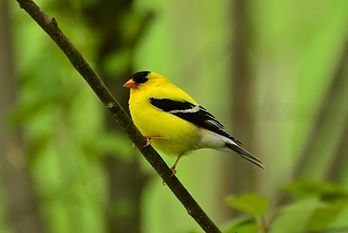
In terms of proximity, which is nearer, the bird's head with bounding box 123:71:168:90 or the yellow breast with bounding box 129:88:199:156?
the yellow breast with bounding box 129:88:199:156

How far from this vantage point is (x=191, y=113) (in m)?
2.84

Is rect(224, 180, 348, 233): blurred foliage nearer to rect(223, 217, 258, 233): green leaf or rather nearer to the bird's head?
rect(223, 217, 258, 233): green leaf

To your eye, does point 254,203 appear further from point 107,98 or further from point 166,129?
point 166,129

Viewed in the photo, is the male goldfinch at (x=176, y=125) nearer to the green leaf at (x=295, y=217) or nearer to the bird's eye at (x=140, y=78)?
the bird's eye at (x=140, y=78)

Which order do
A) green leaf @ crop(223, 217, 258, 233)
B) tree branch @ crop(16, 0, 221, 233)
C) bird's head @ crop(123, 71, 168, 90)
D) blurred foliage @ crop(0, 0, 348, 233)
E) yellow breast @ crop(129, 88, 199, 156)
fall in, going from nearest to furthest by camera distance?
tree branch @ crop(16, 0, 221, 233)
green leaf @ crop(223, 217, 258, 233)
blurred foliage @ crop(0, 0, 348, 233)
yellow breast @ crop(129, 88, 199, 156)
bird's head @ crop(123, 71, 168, 90)

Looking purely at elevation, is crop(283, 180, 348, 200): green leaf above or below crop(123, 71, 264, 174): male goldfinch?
below

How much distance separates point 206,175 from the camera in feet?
22.5

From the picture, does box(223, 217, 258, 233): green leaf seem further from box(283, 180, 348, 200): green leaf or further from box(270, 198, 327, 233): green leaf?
box(283, 180, 348, 200): green leaf

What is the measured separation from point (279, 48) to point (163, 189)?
171 cm

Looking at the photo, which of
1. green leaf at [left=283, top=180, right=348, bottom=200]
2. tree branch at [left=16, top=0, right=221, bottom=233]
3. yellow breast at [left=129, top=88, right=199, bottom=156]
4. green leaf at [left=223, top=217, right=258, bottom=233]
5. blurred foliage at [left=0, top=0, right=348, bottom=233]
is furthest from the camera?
yellow breast at [left=129, top=88, right=199, bottom=156]

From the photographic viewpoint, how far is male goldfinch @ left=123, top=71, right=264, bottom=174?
9.04 ft

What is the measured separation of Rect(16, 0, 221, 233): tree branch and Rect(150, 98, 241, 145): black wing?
2.52ft

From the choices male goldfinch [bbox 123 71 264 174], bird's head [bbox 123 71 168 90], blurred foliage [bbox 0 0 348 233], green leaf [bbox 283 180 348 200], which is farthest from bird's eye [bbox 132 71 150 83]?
green leaf [bbox 283 180 348 200]

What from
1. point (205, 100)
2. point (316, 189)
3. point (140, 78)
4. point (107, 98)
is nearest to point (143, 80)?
point (140, 78)
